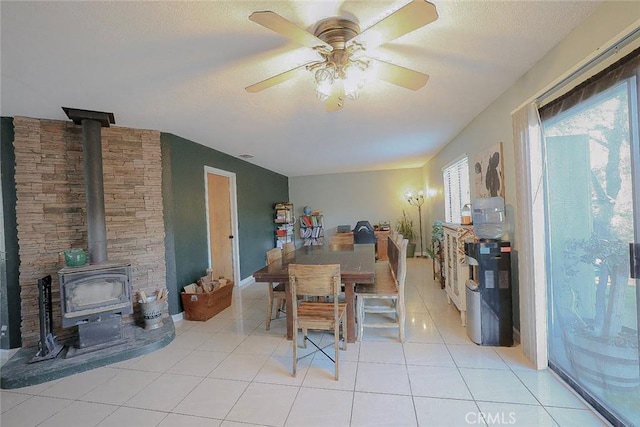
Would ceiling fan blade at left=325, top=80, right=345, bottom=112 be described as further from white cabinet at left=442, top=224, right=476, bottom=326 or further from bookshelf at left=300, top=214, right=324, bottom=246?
bookshelf at left=300, top=214, right=324, bottom=246

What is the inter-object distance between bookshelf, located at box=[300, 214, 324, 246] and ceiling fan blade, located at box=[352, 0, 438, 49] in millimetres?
6000

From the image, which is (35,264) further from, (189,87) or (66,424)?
(189,87)

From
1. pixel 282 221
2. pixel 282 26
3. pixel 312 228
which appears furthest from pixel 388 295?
pixel 312 228

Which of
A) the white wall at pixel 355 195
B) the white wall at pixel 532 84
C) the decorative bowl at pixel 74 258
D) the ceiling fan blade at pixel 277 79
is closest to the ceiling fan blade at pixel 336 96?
the ceiling fan blade at pixel 277 79

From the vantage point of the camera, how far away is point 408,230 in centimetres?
703

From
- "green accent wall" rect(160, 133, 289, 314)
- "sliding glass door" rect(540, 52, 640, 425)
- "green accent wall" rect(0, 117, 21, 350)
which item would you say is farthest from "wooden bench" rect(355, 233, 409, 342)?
"green accent wall" rect(0, 117, 21, 350)

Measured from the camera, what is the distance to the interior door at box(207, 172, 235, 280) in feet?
15.2

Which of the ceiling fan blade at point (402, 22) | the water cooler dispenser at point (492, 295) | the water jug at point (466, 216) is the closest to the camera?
the ceiling fan blade at point (402, 22)

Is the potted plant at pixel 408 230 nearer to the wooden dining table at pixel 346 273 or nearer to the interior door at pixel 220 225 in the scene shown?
the wooden dining table at pixel 346 273

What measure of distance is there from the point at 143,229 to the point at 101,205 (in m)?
0.53

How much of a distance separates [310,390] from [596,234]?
210 centimetres

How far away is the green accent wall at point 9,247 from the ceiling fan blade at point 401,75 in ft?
11.5

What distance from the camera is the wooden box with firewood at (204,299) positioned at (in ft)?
11.2

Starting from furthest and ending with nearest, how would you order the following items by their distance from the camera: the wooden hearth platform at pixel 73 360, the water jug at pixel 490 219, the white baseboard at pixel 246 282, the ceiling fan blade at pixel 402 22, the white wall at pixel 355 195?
the white wall at pixel 355 195 → the white baseboard at pixel 246 282 → the water jug at pixel 490 219 → the wooden hearth platform at pixel 73 360 → the ceiling fan blade at pixel 402 22
